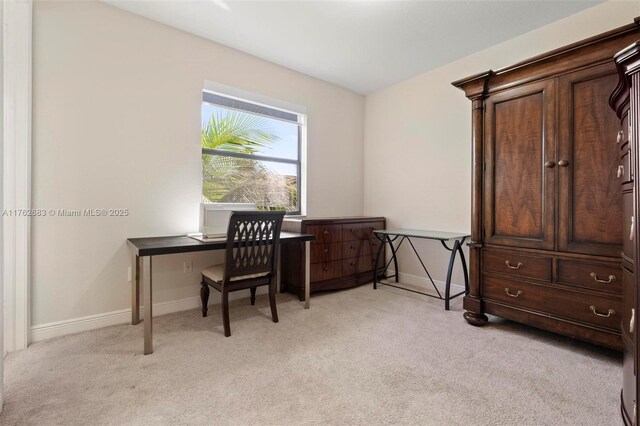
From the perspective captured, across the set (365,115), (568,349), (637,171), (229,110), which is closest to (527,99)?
(637,171)

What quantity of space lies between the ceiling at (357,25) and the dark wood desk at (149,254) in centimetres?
191

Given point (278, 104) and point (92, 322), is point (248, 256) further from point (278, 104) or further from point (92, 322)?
point (278, 104)

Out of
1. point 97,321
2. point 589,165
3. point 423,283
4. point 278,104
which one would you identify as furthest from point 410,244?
point 97,321

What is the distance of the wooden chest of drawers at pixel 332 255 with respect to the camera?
317cm

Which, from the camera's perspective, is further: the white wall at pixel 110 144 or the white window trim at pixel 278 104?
the white window trim at pixel 278 104

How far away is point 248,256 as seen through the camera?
7.63 ft

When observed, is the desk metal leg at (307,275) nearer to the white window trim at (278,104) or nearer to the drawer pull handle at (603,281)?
the white window trim at (278,104)

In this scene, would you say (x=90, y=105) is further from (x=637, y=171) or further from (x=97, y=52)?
(x=637, y=171)

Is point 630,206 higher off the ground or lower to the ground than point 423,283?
higher

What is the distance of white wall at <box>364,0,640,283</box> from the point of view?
2887 millimetres

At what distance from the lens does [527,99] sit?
2.17 m

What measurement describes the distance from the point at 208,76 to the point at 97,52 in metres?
0.88

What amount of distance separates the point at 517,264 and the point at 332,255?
175 centimetres

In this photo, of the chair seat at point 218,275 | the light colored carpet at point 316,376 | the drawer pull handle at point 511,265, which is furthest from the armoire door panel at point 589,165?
the chair seat at point 218,275
